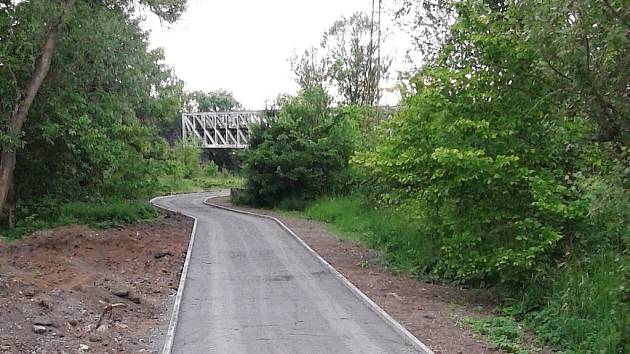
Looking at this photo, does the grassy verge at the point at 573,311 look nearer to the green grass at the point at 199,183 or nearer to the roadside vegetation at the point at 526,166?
the roadside vegetation at the point at 526,166

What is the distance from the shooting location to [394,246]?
724 inches

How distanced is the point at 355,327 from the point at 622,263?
3693 millimetres

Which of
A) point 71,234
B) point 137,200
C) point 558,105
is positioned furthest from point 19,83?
point 558,105

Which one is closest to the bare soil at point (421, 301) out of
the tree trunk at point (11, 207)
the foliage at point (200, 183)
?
the tree trunk at point (11, 207)

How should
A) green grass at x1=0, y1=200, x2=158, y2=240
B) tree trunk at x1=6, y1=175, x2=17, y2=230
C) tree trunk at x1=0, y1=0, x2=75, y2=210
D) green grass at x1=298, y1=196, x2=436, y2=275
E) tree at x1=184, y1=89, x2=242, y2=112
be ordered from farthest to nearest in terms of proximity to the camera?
tree at x1=184, y1=89, x2=242, y2=112
tree trunk at x1=6, y1=175, x2=17, y2=230
green grass at x1=0, y1=200, x2=158, y2=240
tree trunk at x1=0, y1=0, x2=75, y2=210
green grass at x1=298, y1=196, x2=436, y2=275

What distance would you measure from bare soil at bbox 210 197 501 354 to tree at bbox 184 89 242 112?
87.8m

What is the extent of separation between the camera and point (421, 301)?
11742 mm

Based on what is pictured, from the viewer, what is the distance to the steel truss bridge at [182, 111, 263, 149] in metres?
66.9

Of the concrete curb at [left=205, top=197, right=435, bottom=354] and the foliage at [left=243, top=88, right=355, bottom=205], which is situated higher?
the foliage at [left=243, top=88, right=355, bottom=205]

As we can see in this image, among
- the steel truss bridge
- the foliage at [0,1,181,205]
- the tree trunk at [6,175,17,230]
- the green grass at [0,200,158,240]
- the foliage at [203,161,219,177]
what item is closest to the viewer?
the foliage at [0,1,181,205]

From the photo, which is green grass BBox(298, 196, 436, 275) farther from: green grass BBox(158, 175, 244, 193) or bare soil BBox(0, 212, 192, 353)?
green grass BBox(158, 175, 244, 193)

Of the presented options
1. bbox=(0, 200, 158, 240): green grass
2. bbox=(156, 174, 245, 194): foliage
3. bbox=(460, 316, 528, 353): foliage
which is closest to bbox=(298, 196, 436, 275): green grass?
bbox=(460, 316, 528, 353): foliage

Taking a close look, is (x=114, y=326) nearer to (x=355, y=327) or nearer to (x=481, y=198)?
(x=355, y=327)

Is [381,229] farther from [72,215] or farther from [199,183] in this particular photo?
[199,183]
